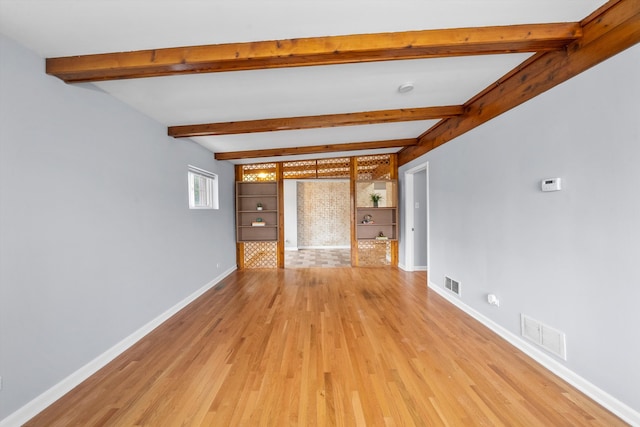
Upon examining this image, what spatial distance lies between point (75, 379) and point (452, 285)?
12.7ft

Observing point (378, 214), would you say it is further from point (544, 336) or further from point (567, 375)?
point (567, 375)

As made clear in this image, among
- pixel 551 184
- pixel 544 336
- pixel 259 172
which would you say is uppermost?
pixel 259 172

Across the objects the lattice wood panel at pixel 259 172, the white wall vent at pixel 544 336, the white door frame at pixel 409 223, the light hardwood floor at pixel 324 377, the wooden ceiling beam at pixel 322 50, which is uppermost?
the wooden ceiling beam at pixel 322 50

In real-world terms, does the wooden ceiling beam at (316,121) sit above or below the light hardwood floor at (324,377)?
above

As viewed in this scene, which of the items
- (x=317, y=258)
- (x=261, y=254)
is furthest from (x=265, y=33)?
(x=317, y=258)

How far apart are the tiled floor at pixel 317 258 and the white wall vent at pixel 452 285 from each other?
2.55m

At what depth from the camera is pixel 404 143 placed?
4.64 m

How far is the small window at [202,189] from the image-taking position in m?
4.02

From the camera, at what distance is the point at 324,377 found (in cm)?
193

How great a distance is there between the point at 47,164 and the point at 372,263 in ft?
17.0

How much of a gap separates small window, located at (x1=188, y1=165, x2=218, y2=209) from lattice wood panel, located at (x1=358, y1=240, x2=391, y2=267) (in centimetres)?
315

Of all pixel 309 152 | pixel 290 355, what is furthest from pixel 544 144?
pixel 309 152

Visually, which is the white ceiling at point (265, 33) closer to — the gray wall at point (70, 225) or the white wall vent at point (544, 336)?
the gray wall at point (70, 225)

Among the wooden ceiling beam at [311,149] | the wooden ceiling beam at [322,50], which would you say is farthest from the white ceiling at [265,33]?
the wooden ceiling beam at [311,149]
